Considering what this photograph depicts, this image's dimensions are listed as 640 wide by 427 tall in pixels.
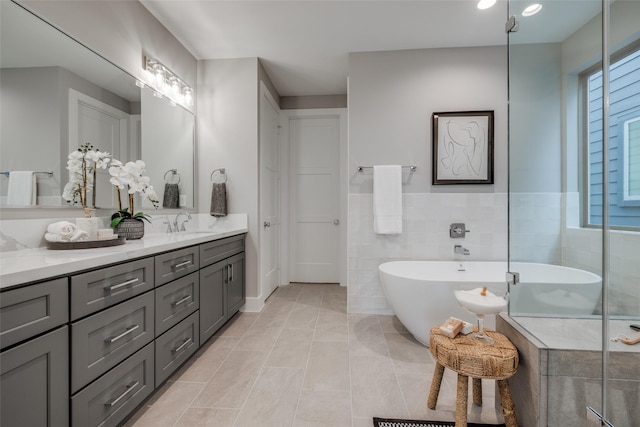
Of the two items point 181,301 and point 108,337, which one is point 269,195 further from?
point 108,337

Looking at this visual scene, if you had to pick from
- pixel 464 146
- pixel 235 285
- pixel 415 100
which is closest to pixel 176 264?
pixel 235 285

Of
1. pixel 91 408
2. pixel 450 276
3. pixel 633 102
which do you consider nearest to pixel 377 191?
pixel 450 276

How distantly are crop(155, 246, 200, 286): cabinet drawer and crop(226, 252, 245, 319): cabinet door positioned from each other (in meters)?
0.57

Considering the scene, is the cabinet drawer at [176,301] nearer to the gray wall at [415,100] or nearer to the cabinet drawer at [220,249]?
the cabinet drawer at [220,249]

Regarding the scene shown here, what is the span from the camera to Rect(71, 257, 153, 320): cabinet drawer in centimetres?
100

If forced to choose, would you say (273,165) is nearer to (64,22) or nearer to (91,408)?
(64,22)

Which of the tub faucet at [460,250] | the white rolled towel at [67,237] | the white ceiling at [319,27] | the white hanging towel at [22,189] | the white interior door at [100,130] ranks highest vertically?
the white ceiling at [319,27]

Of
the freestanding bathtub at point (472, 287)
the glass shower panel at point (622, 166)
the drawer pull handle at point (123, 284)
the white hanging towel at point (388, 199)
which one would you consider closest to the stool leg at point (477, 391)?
the freestanding bathtub at point (472, 287)

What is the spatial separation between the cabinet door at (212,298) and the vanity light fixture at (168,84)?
152 centimetres

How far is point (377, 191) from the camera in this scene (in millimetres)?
2666

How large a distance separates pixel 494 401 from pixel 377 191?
1.75 metres

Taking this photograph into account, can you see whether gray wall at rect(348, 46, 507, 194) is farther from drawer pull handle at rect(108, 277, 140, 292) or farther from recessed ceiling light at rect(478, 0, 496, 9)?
drawer pull handle at rect(108, 277, 140, 292)

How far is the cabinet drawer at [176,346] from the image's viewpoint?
4.83 ft

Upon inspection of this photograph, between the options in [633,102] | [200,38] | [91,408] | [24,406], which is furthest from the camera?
[200,38]
